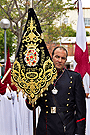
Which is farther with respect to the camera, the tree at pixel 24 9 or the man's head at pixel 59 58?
the tree at pixel 24 9

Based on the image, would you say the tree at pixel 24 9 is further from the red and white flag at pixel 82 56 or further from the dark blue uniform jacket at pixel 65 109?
the dark blue uniform jacket at pixel 65 109

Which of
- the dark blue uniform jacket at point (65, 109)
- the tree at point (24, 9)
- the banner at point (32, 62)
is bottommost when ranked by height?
the dark blue uniform jacket at point (65, 109)

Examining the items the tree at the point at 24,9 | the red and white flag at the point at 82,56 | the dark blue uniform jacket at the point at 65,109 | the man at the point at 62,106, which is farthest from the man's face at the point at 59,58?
the tree at the point at 24,9

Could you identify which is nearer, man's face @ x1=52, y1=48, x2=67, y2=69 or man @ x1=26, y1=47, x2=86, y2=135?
man @ x1=26, y1=47, x2=86, y2=135

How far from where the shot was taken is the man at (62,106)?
325cm

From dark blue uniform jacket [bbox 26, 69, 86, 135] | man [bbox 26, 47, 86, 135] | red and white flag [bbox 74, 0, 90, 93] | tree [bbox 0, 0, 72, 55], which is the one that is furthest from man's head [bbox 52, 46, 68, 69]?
tree [bbox 0, 0, 72, 55]

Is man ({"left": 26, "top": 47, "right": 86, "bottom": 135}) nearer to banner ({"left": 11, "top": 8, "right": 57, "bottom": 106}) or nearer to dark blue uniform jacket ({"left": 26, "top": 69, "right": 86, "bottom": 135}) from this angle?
dark blue uniform jacket ({"left": 26, "top": 69, "right": 86, "bottom": 135})

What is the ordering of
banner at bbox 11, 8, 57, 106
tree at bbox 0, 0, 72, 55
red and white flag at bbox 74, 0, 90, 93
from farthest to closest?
tree at bbox 0, 0, 72, 55, red and white flag at bbox 74, 0, 90, 93, banner at bbox 11, 8, 57, 106

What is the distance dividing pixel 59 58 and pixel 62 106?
0.60 meters

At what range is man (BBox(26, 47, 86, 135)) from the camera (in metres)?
3.25

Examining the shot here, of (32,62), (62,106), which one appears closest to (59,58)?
(32,62)

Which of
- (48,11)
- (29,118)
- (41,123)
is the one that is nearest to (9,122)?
(29,118)

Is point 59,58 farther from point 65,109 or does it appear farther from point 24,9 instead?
point 24,9

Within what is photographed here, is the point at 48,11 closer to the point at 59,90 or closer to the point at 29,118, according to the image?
the point at 29,118
